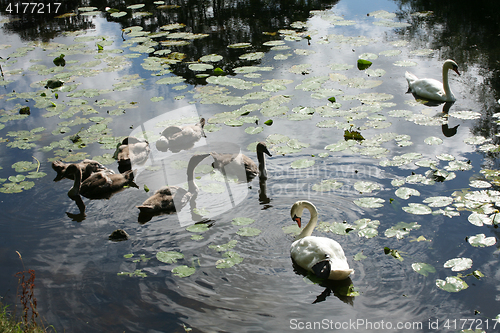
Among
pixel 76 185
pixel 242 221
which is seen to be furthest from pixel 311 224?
pixel 76 185

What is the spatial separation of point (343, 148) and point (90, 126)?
485cm

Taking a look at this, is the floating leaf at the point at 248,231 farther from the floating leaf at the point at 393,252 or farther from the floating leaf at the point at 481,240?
the floating leaf at the point at 481,240

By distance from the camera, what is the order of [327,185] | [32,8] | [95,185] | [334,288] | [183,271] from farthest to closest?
[32,8] < [95,185] < [327,185] < [183,271] < [334,288]

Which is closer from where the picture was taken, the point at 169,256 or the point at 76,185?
the point at 169,256

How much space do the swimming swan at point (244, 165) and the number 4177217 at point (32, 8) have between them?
1433cm

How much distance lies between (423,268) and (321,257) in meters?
1.11

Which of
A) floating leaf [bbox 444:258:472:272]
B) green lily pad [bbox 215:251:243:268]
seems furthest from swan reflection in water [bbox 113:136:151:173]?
floating leaf [bbox 444:258:472:272]

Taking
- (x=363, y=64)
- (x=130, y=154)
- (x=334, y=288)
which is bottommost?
(x=334, y=288)

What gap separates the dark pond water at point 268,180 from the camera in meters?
4.22

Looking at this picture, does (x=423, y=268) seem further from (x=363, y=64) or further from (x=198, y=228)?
(x=363, y=64)

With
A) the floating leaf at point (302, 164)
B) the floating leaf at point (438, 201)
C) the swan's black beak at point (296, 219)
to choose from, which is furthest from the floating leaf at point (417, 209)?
the floating leaf at point (302, 164)

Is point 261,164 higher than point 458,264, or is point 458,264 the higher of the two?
point 261,164

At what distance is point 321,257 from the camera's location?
14.7ft

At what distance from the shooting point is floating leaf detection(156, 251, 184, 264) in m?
4.83
